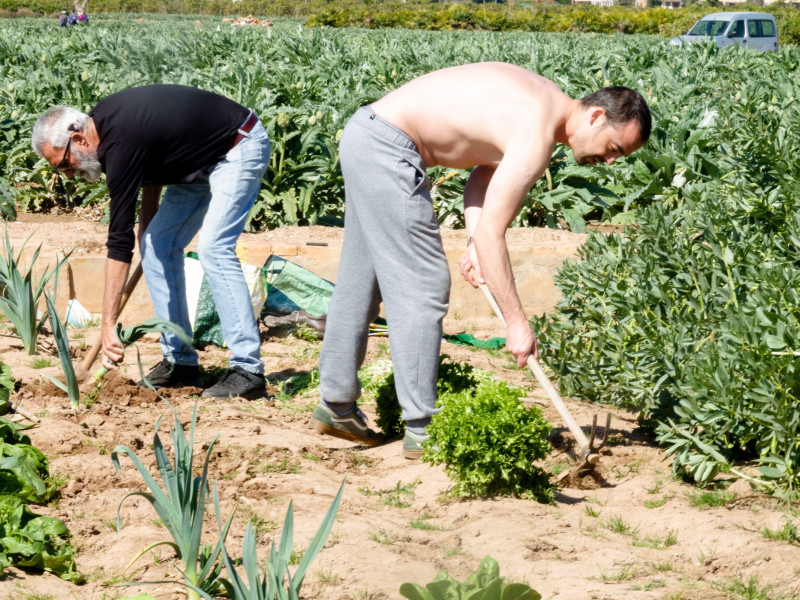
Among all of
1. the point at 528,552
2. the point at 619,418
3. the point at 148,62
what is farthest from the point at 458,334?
the point at 148,62

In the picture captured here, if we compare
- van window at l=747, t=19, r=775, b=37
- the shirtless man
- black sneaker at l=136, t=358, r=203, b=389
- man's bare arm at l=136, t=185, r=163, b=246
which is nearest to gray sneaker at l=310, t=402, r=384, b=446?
the shirtless man

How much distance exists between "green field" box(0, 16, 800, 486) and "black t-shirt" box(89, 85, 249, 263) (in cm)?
183

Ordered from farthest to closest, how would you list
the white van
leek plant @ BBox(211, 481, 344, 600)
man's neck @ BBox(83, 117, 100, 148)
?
the white van, man's neck @ BBox(83, 117, 100, 148), leek plant @ BBox(211, 481, 344, 600)

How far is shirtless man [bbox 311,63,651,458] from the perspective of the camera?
126 inches

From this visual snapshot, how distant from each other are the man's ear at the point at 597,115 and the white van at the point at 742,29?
21065 mm

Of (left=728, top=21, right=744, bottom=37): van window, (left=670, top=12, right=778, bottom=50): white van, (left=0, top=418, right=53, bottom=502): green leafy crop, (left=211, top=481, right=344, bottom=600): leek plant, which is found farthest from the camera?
(left=728, top=21, right=744, bottom=37): van window

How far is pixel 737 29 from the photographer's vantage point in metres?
23.1

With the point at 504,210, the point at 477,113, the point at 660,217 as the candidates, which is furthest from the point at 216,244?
the point at 660,217

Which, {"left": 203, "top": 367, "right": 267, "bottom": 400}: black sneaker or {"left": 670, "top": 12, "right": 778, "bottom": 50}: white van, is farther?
{"left": 670, "top": 12, "right": 778, "bottom": 50}: white van

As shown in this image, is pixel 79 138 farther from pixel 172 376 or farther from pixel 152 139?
pixel 172 376

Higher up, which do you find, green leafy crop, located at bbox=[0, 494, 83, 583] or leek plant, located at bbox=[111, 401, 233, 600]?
leek plant, located at bbox=[111, 401, 233, 600]

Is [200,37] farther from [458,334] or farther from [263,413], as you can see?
[263,413]

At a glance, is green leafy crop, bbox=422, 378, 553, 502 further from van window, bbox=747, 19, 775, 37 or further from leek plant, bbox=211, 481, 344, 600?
van window, bbox=747, 19, 775, 37

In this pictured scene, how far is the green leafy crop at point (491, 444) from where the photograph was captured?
10.4 feet
